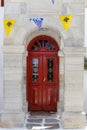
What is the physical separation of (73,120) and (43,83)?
2270 mm

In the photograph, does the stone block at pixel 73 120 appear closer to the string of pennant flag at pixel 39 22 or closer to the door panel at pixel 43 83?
the door panel at pixel 43 83

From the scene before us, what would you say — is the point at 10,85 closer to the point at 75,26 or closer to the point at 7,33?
the point at 7,33

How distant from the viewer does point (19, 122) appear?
9.49 meters

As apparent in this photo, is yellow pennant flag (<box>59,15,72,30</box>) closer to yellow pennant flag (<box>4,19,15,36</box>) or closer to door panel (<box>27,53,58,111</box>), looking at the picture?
yellow pennant flag (<box>4,19,15,36</box>)

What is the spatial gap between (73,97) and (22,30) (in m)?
2.58

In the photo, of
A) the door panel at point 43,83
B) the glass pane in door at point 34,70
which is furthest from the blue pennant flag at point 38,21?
the glass pane in door at point 34,70

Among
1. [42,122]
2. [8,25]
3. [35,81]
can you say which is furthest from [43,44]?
[42,122]

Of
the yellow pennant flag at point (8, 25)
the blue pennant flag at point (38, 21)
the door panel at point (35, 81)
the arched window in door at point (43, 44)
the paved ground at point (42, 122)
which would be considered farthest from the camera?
the door panel at point (35, 81)

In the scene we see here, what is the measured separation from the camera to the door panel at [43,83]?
11.1m

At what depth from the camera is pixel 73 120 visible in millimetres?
9359

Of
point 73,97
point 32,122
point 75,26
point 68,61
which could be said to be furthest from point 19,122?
point 75,26

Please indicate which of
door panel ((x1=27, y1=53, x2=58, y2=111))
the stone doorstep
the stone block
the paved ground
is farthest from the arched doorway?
the stone block

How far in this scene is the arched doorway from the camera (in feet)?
36.2

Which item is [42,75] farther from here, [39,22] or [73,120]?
[39,22]
